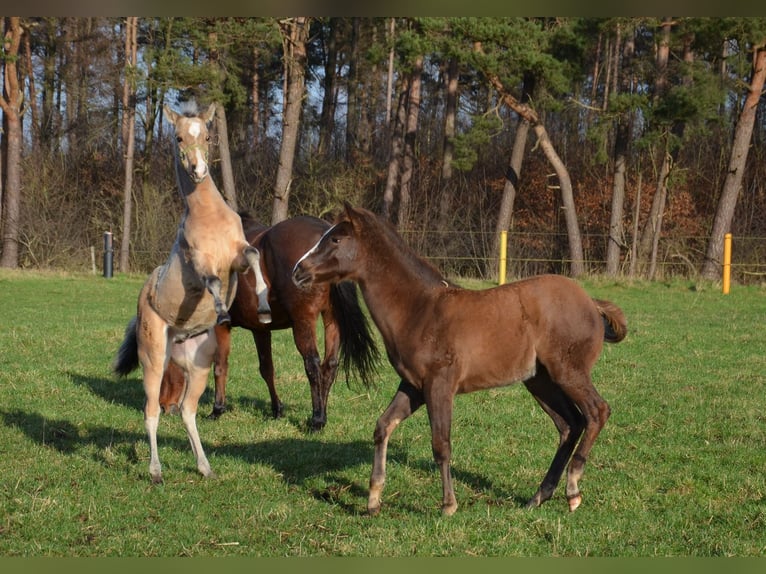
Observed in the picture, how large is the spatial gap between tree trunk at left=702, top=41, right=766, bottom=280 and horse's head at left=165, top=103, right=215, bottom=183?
22155mm

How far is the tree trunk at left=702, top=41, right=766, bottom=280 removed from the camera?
987 inches

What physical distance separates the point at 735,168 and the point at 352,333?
21.1 metres

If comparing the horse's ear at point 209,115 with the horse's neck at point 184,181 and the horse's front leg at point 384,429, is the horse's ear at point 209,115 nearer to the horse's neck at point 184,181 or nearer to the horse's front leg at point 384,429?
the horse's neck at point 184,181

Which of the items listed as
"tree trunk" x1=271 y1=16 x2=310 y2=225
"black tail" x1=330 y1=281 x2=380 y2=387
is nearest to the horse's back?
"black tail" x1=330 y1=281 x2=380 y2=387

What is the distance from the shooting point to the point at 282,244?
926cm

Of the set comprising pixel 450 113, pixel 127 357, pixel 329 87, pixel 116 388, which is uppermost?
pixel 329 87

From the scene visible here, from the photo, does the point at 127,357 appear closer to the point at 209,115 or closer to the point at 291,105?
the point at 209,115

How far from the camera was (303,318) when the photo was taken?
29.7ft

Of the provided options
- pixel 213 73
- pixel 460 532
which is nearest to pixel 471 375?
pixel 460 532

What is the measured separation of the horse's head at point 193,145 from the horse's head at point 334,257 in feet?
3.34

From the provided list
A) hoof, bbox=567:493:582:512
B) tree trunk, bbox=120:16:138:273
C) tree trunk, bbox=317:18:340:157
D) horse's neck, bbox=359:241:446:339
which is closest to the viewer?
hoof, bbox=567:493:582:512

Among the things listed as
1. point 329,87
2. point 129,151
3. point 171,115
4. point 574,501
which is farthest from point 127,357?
point 329,87

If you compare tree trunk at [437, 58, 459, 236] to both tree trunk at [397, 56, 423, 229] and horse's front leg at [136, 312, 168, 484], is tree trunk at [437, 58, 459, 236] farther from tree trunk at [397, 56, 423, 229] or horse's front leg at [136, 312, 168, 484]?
horse's front leg at [136, 312, 168, 484]

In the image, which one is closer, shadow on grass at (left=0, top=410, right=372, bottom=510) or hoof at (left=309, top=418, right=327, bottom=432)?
shadow on grass at (left=0, top=410, right=372, bottom=510)
